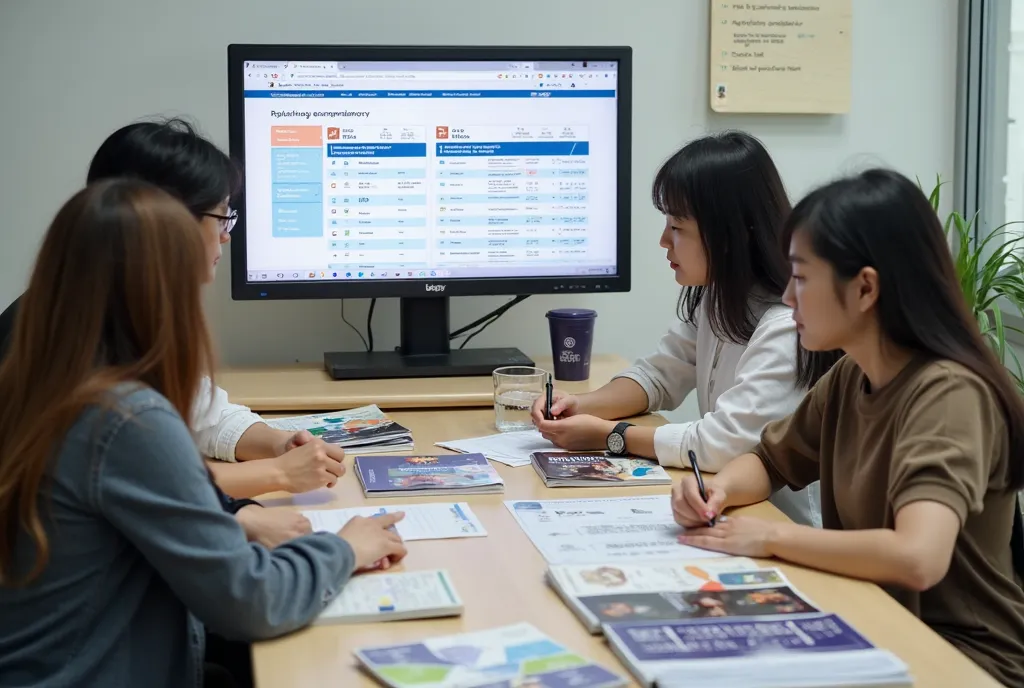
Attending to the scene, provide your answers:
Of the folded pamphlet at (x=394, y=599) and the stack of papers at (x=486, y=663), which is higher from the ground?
the folded pamphlet at (x=394, y=599)

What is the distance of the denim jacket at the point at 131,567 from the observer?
107cm

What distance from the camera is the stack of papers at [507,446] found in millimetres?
1778

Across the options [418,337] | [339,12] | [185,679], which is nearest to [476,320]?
[418,337]

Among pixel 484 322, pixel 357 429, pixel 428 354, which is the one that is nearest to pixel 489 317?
pixel 484 322

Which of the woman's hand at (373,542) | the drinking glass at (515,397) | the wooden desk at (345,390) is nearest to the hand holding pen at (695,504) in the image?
the woman's hand at (373,542)

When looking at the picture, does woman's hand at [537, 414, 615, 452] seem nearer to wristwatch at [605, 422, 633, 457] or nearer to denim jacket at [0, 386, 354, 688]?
wristwatch at [605, 422, 633, 457]

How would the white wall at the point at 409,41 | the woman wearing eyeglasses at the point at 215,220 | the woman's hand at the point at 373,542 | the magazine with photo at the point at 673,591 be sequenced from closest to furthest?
the magazine with photo at the point at 673,591, the woman's hand at the point at 373,542, the woman wearing eyeglasses at the point at 215,220, the white wall at the point at 409,41

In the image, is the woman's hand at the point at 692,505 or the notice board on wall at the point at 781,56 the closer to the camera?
the woman's hand at the point at 692,505

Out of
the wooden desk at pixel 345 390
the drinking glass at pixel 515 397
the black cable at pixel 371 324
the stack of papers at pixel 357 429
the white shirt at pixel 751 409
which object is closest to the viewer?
the white shirt at pixel 751 409

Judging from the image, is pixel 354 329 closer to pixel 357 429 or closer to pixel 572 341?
pixel 572 341

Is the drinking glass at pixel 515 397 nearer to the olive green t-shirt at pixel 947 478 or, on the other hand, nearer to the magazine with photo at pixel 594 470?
the magazine with photo at pixel 594 470

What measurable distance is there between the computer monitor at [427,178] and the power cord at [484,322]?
0.57 ft

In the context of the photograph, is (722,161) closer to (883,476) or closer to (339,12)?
(883,476)

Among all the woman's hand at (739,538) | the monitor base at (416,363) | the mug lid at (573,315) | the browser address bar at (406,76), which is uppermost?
the browser address bar at (406,76)
